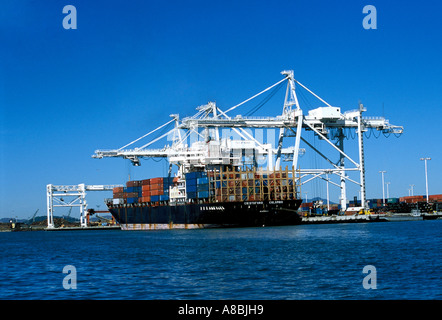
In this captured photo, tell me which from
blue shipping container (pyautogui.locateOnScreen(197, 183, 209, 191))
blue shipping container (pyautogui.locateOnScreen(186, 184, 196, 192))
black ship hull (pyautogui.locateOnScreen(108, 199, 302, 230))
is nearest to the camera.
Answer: black ship hull (pyautogui.locateOnScreen(108, 199, 302, 230))

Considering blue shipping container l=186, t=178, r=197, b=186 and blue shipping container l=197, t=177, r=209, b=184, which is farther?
blue shipping container l=186, t=178, r=197, b=186

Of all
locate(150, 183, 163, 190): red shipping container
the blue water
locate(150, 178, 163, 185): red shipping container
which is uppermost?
locate(150, 178, 163, 185): red shipping container

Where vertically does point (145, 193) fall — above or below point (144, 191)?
below

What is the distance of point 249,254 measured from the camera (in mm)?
28156

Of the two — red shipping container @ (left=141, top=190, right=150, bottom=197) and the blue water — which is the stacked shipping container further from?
the blue water

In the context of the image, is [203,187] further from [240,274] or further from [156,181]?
[240,274]

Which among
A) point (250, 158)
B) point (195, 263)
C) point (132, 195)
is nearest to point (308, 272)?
point (195, 263)

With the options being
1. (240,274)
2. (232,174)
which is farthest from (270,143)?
(240,274)

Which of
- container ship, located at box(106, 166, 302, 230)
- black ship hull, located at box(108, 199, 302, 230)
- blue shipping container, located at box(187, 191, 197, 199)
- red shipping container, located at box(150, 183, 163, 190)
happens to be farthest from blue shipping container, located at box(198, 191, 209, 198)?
red shipping container, located at box(150, 183, 163, 190)

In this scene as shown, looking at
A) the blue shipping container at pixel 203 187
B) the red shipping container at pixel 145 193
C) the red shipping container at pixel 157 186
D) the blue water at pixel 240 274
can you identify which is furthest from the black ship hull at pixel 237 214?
the blue water at pixel 240 274

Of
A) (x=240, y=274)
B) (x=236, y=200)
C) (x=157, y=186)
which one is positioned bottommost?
(x=240, y=274)

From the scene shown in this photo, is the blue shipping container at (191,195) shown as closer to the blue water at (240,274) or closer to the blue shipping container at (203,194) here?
the blue shipping container at (203,194)

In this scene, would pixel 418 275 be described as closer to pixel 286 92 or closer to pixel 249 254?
pixel 249 254

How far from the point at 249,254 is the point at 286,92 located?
140 ft
